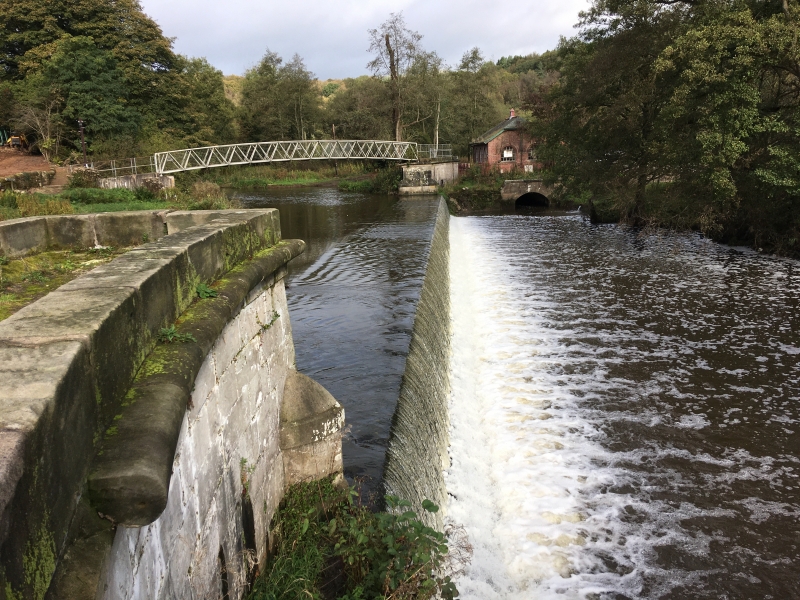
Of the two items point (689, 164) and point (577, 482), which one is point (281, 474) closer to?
point (577, 482)

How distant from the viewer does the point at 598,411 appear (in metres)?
8.19

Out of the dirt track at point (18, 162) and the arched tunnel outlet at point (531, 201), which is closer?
the dirt track at point (18, 162)

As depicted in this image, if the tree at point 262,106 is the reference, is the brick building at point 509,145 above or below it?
below

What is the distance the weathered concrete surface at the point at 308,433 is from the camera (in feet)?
15.9

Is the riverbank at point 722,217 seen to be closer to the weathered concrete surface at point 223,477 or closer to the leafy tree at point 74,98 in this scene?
the weathered concrete surface at point 223,477

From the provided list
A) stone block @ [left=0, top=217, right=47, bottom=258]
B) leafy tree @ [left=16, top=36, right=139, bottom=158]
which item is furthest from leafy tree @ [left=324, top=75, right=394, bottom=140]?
stone block @ [left=0, top=217, right=47, bottom=258]

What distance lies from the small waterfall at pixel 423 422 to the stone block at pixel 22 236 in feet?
11.7

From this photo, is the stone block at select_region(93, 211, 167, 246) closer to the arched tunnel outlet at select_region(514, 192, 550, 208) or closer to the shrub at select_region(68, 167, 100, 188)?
the shrub at select_region(68, 167, 100, 188)

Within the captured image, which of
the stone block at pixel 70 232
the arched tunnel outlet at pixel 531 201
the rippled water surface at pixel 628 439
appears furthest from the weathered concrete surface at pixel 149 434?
the arched tunnel outlet at pixel 531 201

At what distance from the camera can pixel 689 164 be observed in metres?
16.7

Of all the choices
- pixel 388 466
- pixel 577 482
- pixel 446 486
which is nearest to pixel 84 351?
pixel 388 466

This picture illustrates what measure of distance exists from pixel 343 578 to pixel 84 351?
2832 millimetres

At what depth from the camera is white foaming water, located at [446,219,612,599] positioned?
17.9 feet

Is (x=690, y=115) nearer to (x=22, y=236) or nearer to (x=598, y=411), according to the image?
(x=598, y=411)
